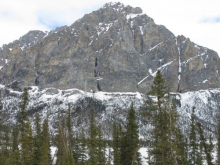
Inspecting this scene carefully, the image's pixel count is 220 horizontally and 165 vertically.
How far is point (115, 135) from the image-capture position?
4541 centimetres

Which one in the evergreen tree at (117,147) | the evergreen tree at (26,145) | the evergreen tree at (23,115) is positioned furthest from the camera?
the evergreen tree at (117,147)

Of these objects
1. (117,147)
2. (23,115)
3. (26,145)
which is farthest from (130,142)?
(23,115)

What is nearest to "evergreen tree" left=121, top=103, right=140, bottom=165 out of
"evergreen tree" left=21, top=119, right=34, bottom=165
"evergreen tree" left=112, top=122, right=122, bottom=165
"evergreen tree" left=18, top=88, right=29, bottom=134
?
"evergreen tree" left=112, top=122, right=122, bottom=165

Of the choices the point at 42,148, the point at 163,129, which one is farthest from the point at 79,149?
the point at 163,129

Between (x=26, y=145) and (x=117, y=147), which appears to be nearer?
(x=26, y=145)

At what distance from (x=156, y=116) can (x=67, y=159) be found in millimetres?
14085

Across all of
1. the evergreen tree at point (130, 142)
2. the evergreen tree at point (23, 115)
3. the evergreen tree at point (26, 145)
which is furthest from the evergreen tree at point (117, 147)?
the evergreen tree at point (23, 115)

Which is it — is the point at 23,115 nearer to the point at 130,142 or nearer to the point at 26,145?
the point at 26,145

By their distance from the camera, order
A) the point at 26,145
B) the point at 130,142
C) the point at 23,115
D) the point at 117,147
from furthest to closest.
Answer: the point at 117,147, the point at 130,142, the point at 23,115, the point at 26,145

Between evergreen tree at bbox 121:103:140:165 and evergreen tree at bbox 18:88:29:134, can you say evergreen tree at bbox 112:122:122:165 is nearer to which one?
evergreen tree at bbox 121:103:140:165

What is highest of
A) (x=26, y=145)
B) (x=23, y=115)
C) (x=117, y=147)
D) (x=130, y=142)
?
(x=23, y=115)

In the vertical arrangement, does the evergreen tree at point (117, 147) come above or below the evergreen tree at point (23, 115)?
below

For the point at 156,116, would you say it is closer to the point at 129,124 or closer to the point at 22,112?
the point at 129,124

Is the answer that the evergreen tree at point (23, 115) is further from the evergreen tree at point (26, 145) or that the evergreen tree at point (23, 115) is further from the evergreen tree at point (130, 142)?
the evergreen tree at point (130, 142)
